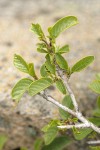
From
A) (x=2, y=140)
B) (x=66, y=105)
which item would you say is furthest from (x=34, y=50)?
(x=66, y=105)

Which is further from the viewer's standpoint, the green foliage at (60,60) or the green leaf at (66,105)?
the green leaf at (66,105)

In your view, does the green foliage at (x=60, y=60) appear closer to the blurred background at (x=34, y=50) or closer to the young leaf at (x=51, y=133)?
the young leaf at (x=51, y=133)

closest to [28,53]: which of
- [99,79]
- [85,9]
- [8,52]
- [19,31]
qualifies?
[8,52]

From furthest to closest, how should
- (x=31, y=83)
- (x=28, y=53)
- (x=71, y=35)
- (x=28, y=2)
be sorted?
1. (x=28, y=2)
2. (x=71, y=35)
3. (x=28, y=53)
4. (x=31, y=83)

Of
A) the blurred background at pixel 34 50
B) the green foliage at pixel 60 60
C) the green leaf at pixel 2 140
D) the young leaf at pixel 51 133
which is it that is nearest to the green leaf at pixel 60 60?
the green foliage at pixel 60 60

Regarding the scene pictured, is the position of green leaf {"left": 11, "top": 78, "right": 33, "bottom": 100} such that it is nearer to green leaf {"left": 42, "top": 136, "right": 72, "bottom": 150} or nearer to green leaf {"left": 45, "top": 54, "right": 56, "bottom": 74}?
green leaf {"left": 45, "top": 54, "right": 56, "bottom": 74}

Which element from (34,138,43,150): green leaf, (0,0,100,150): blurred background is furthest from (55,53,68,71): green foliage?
(34,138,43,150): green leaf

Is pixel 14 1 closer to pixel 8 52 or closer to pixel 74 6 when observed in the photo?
pixel 74 6
